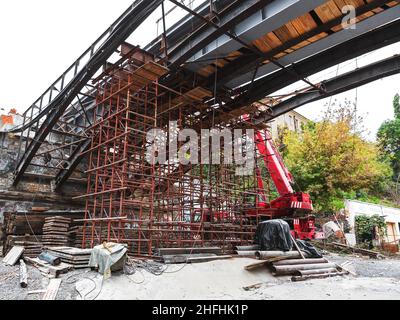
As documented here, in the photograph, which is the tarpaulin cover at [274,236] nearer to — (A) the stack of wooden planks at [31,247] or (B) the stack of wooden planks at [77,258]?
(B) the stack of wooden planks at [77,258]

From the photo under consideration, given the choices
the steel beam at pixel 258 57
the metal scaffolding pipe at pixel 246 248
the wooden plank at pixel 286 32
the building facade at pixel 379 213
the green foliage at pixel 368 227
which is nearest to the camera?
the steel beam at pixel 258 57

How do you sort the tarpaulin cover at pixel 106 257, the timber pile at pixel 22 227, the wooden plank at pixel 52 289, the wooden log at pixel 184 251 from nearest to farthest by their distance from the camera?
1. the wooden plank at pixel 52 289
2. the tarpaulin cover at pixel 106 257
3. the wooden log at pixel 184 251
4. the timber pile at pixel 22 227

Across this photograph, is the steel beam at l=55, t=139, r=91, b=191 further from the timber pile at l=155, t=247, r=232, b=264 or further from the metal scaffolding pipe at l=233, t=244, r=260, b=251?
the metal scaffolding pipe at l=233, t=244, r=260, b=251

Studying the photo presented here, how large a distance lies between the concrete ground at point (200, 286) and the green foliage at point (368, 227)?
1316 centimetres

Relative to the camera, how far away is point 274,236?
1106 centimetres

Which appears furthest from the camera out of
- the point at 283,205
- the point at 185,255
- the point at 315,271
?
the point at 283,205

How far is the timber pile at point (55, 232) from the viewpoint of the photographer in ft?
42.5

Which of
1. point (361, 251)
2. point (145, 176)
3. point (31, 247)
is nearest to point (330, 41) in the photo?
point (145, 176)

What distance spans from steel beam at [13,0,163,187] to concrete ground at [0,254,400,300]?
23.5ft

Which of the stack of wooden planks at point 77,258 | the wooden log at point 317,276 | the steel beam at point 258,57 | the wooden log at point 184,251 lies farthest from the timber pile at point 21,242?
the steel beam at point 258,57

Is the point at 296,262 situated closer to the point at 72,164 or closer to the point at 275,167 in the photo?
the point at 275,167

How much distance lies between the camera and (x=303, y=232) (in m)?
13.9

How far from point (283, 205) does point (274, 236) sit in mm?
3001
